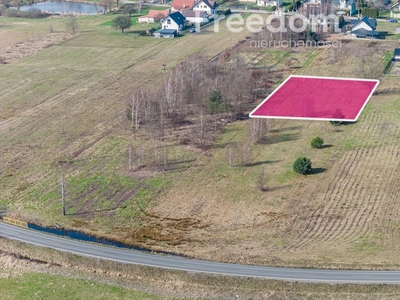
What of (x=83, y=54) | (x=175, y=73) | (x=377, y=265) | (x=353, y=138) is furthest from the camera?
(x=83, y=54)

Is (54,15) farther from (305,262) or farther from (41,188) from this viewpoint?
(305,262)

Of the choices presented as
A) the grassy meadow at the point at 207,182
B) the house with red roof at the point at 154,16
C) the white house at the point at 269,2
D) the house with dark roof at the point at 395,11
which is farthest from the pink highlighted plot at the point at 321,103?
the white house at the point at 269,2

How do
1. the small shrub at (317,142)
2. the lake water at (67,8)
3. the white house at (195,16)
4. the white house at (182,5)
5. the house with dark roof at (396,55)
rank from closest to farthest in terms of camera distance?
the small shrub at (317,142) < the house with dark roof at (396,55) < the white house at (195,16) < the white house at (182,5) < the lake water at (67,8)

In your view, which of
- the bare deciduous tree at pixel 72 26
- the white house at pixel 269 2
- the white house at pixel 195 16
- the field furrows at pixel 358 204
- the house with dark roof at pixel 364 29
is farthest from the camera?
the white house at pixel 269 2

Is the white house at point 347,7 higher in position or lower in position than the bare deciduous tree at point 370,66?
higher

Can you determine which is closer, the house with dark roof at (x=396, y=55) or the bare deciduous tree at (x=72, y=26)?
the house with dark roof at (x=396, y=55)

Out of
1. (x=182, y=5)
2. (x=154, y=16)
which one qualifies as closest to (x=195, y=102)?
(x=154, y=16)

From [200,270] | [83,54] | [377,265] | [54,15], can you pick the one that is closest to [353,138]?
[377,265]

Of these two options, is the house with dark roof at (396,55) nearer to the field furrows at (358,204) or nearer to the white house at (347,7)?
the white house at (347,7)
